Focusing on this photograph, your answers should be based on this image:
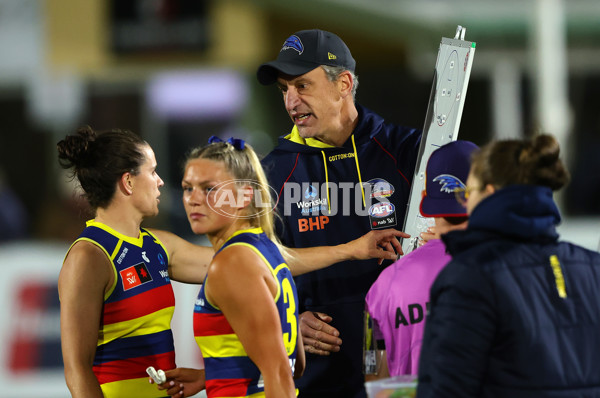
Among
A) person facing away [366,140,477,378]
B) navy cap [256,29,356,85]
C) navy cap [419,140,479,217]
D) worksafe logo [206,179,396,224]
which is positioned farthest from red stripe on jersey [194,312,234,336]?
navy cap [256,29,356,85]

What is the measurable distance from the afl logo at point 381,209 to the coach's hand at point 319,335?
46 cm

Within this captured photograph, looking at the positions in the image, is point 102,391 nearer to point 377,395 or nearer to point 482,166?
point 377,395

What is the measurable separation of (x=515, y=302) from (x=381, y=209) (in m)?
1.37

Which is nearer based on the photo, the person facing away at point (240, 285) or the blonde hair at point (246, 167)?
the person facing away at point (240, 285)

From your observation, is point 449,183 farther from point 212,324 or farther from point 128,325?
point 128,325

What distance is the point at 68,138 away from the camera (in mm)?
2938

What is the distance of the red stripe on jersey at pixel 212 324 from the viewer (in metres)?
2.40

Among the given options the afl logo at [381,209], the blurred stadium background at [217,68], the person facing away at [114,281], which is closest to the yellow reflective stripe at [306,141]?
the afl logo at [381,209]

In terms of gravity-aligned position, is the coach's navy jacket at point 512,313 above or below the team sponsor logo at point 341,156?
below

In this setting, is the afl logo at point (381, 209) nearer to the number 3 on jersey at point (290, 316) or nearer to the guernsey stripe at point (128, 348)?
the number 3 on jersey at point (290, 316)

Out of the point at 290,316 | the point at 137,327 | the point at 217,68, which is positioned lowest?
the point at 137,327

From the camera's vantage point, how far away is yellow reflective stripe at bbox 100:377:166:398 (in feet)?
9.50

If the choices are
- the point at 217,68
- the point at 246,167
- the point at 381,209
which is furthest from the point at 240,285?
the point at 217,68

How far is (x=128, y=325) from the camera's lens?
2.90 metres
